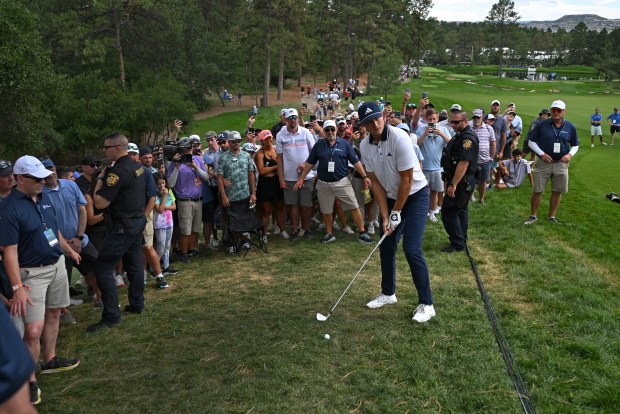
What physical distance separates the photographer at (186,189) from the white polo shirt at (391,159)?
3.34 meters

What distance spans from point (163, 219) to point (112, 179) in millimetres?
1924

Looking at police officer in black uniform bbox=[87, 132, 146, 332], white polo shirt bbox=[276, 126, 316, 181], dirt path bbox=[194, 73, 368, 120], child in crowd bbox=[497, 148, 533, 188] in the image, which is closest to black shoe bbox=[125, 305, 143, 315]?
police officer in black uniform bbox=[87, 132, 146, 332]

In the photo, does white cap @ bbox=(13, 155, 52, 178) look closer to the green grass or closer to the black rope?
the green grass

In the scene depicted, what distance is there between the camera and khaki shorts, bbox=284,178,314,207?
29.7 ft

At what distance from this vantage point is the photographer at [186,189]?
25.9 ft

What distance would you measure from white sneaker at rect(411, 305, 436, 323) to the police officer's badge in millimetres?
3441

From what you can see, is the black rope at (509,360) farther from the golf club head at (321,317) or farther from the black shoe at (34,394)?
the black shoe at (34,394)

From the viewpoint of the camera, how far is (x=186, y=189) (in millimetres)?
8055

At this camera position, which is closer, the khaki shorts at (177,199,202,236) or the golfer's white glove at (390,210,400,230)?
the golfer's white glove at (390,210,400,230)

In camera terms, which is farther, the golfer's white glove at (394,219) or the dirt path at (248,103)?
the dirt path at (248,103)

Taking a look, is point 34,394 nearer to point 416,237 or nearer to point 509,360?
point 416,237

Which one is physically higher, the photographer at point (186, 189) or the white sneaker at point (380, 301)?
the photographer at point (186, 189)

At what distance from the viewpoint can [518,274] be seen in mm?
6715

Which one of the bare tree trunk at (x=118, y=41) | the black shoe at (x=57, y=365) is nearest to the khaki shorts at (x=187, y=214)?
the black shoe at (x=57, y=365)
